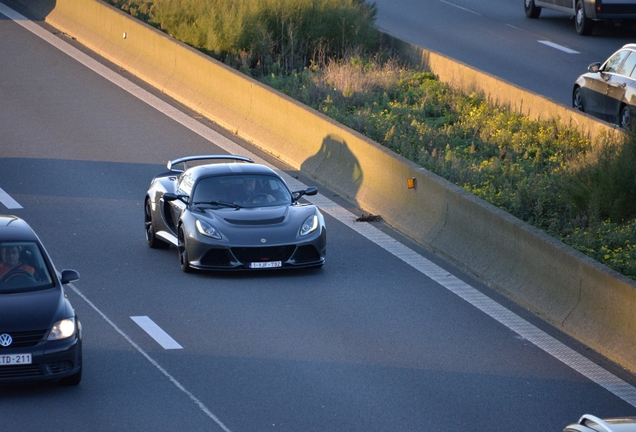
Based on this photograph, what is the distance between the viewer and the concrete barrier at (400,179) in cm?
1311

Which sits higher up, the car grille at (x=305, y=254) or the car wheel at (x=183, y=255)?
the car grille at (x=305, y=254)

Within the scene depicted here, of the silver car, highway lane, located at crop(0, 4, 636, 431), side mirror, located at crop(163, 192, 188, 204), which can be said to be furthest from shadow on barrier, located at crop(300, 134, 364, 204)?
the silver car

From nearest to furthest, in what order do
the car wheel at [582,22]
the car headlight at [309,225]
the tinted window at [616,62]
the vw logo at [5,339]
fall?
the vw logo at [5,339]
the car headlight at [309,225]
the tinted window at [616,62]
the car wheel at [582,22]

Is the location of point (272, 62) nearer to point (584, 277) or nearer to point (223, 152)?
point (223, 152)

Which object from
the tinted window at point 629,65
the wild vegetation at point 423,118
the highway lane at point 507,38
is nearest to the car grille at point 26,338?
the wild vegetation at point 423,118

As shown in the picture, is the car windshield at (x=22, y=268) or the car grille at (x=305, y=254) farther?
the car grille at (x=305, y=254)

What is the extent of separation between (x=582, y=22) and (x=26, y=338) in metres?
26.7

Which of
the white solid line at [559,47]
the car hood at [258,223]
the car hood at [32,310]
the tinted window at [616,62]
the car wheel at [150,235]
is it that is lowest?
the car wheel at [150,235]

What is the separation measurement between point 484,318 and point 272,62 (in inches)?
621

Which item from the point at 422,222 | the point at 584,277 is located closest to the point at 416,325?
the point at 584,277

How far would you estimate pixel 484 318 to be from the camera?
45.3ft

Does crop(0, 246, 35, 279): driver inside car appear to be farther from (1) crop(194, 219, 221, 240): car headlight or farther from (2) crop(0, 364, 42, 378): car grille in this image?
(1) crop(194, 219, 221, 240): car headlight

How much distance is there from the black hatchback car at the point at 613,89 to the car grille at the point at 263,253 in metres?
8.83

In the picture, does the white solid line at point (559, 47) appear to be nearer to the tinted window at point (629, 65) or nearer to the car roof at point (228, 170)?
the tinted window at point (629, 65)
